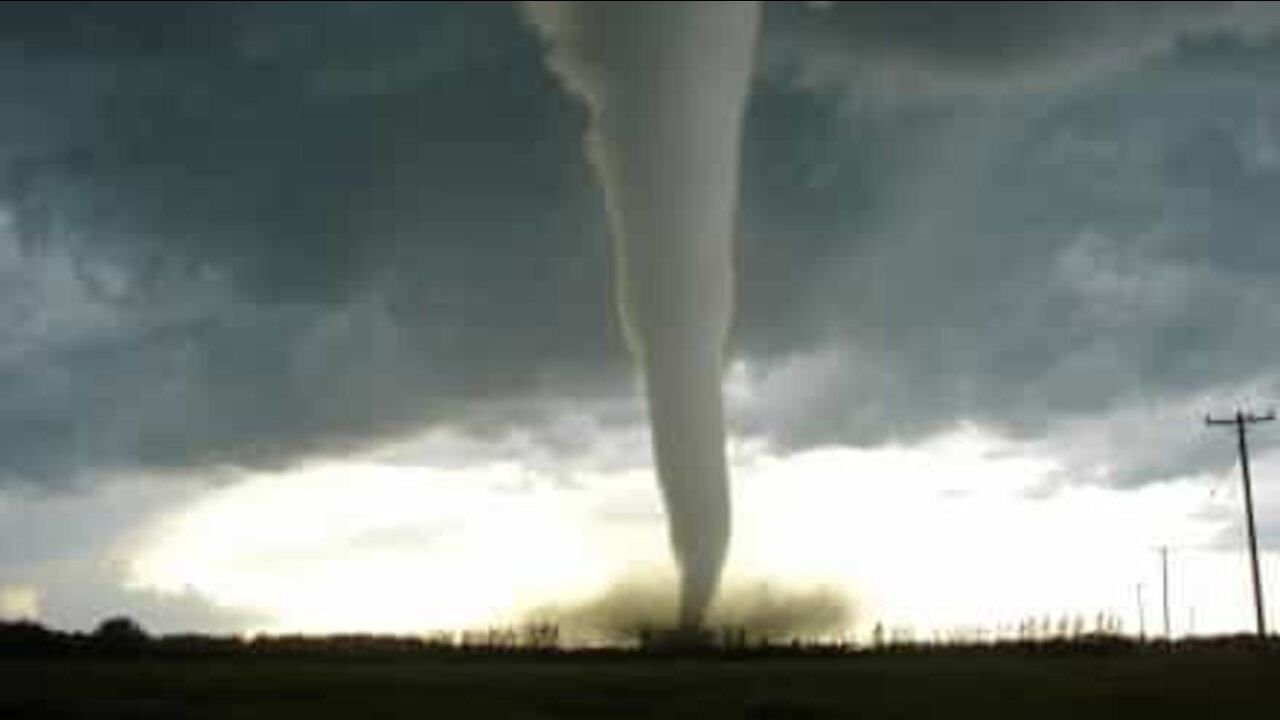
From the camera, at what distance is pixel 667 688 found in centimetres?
5797

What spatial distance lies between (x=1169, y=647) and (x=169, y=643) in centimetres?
4483

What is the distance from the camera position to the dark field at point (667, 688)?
51562 millimetres

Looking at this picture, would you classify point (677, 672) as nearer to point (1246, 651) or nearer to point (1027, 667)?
point (1027, 667)

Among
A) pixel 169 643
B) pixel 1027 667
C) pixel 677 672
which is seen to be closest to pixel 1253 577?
pixel 1027 667

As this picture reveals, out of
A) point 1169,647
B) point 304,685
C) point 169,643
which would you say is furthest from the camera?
point 169,643

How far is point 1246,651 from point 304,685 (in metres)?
37.2

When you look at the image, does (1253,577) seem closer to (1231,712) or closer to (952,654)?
(952,654)

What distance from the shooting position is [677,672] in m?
64.7

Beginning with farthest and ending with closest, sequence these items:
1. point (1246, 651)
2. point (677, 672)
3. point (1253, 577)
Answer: point (1253, 577) < point (1246, 651) < point (677, 672)

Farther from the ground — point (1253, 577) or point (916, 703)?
point (1253, 577)

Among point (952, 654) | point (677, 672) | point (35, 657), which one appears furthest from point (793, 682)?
point (35, 657)

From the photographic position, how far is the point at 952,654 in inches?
3041

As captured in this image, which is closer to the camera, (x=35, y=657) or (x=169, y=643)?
(x=35, y=657)

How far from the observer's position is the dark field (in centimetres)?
5156
